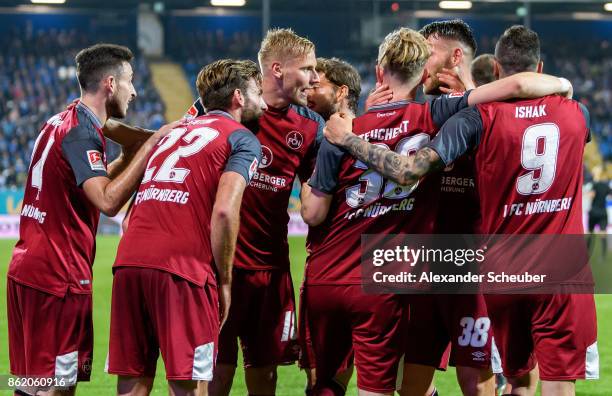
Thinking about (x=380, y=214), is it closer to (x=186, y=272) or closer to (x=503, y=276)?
(x=503, y=276)

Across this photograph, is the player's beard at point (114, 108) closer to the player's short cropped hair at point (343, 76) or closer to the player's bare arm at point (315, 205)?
the player's bare arm at point (315, 205)

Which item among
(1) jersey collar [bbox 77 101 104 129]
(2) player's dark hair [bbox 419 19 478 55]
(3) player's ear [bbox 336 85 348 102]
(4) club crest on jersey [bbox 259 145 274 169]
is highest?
(2) player's dark hair [bbox 419 19 478 55]

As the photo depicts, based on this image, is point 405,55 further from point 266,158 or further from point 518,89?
point 266,158

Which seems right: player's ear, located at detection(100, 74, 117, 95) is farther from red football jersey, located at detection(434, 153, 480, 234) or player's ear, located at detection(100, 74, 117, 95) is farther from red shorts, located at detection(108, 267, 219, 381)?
red football jersey, located at detection(434, 153, 480, 234)

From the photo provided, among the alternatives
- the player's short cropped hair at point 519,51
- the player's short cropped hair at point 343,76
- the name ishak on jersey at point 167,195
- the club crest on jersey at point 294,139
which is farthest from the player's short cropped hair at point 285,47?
the name ishak on jersey at point 167,195

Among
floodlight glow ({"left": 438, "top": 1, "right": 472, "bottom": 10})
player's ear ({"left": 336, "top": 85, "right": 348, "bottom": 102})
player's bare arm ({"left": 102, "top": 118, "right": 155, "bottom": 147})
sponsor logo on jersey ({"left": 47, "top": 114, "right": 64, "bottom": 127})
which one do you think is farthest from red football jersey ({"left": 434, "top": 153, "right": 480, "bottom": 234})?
floodlight glow ({"left": 438, "top": 1, "right": 472, "bottom": 10})

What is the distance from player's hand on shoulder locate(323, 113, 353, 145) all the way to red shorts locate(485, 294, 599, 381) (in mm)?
1232

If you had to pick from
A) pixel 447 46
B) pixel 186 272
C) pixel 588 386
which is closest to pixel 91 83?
pixel 186 272

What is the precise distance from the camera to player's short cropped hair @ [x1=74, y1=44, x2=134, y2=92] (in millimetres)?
5348

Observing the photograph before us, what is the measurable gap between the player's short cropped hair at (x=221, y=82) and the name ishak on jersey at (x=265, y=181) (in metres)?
0.68

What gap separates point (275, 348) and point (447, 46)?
2245 mm

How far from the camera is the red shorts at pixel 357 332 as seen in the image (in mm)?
4984

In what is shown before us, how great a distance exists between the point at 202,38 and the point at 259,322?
39177mm

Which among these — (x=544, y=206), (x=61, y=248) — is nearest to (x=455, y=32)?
(x=544, y=206)
